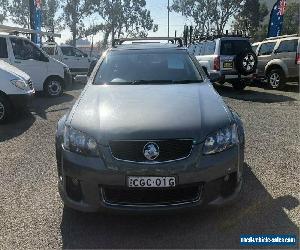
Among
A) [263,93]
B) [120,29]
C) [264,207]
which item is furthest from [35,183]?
[120,29]

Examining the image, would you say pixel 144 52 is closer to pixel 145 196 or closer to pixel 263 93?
pixel 145 196

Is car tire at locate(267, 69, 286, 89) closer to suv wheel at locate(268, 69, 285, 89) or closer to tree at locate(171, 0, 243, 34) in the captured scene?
suv wheel at locate(268, 69, 285, 89)

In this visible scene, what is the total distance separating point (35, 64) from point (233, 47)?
6.30 meters

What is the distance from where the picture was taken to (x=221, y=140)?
3.38m

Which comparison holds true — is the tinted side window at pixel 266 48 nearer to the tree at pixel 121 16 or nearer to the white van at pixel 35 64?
the white van at pixel 35 64

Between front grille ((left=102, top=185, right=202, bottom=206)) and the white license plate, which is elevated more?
the white license plate

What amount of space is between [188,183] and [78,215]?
121 centimetres

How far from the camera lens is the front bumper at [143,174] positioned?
125 inches

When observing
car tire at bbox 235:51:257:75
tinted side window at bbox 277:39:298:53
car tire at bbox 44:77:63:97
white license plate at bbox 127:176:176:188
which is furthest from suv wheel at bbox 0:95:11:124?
tinted side window at bbox 277:39:298:53

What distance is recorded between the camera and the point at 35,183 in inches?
182

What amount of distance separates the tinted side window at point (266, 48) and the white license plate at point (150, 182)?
12.2 meters

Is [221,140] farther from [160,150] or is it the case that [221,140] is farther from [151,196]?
[151,196]

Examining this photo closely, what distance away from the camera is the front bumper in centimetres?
318

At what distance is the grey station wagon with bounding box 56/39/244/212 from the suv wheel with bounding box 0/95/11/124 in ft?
15.7
